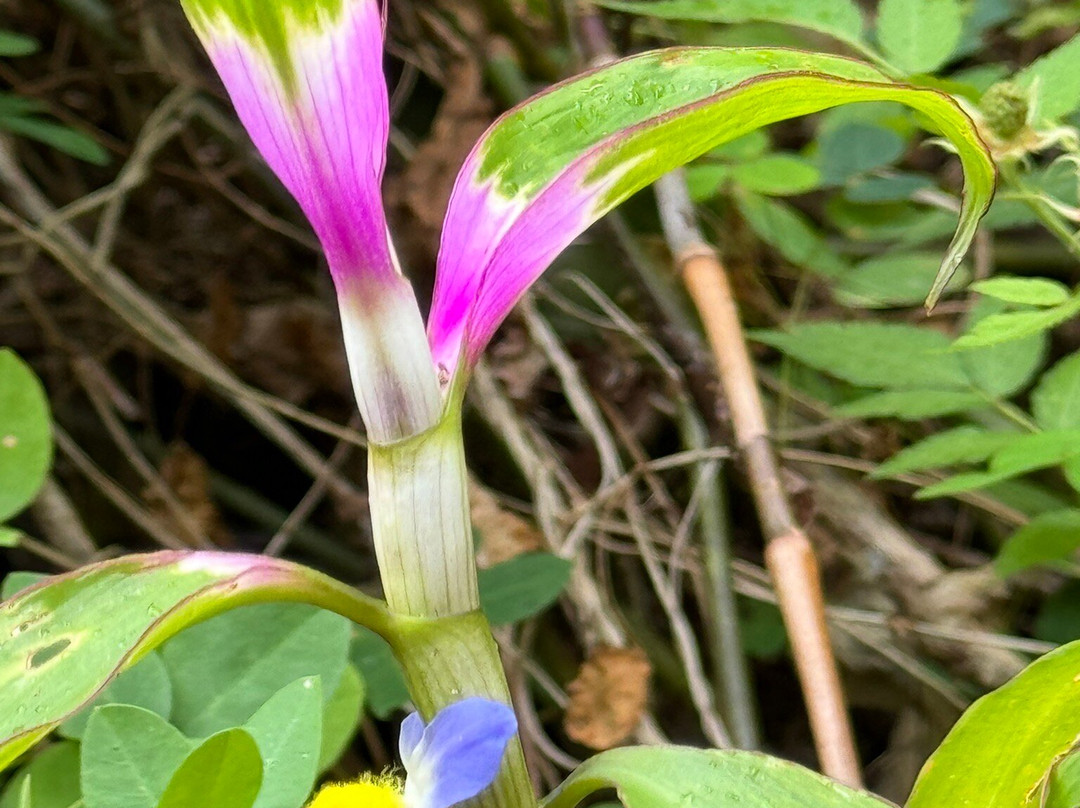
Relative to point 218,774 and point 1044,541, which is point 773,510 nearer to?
point 1044,541

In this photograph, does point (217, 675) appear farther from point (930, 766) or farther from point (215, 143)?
point (215, 143)

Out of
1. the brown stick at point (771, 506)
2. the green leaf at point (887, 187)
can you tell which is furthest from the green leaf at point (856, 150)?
the brown stick at point (771, 506)

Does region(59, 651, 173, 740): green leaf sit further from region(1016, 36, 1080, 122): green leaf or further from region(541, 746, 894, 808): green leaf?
→ region(1016, 36, 1080, 122): green leaf

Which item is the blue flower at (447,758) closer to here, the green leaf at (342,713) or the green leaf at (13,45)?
the green leaf at (342,713)

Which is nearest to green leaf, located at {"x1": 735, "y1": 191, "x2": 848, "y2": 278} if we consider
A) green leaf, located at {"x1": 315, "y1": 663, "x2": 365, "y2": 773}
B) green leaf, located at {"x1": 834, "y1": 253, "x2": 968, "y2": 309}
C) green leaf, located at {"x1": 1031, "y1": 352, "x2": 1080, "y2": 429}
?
green leaf, located at {"x1": 834, "y1": 253, "x2": 968, "y2": 309}

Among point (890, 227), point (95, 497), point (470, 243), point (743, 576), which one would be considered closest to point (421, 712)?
point (470, 243)
